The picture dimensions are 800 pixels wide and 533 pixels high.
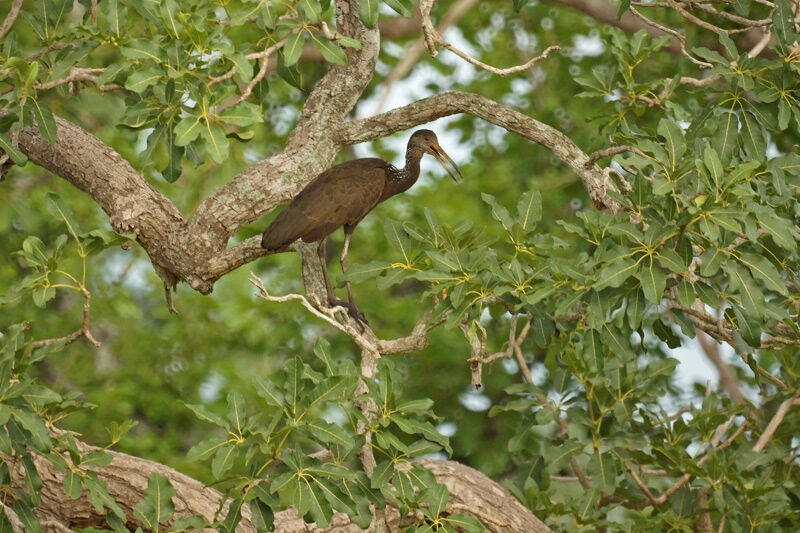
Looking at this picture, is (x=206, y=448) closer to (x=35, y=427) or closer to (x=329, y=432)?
(x=329, y=432)

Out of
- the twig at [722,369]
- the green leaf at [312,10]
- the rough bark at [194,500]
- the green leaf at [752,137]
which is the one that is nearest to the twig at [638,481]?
the rough bark at [194,500]

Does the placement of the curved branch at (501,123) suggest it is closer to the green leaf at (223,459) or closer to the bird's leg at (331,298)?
the bird's leg at (331,298)

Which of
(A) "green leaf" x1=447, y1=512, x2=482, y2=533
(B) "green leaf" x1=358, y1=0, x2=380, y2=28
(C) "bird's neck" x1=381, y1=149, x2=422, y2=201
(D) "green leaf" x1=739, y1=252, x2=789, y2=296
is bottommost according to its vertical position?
(A) "green leaf" x1=447, y1=512, x2=482, y2=533

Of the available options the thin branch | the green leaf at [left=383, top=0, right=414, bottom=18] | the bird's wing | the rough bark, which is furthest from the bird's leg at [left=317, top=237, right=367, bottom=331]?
the green leaf at [left=383, top=0, right=414, bottom=18]

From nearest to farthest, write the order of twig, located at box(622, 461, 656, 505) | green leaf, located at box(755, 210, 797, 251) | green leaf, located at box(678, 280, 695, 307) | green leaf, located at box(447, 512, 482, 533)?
green leaf, located at box(755, 210, 797, 251) < green leaf, located at box(678, 280, 695, 307) < green leaf, located at box(447, 512, 482, 533) < twig, located at box(622, 461, 656, 505)

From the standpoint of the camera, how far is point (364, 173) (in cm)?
442

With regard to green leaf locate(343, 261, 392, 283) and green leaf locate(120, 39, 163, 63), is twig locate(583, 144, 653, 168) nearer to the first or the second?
green leaf locate(343, 261, 392, 283)

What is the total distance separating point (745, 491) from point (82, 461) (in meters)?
2.57

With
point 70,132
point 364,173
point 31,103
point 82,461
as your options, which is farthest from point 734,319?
point 70,132

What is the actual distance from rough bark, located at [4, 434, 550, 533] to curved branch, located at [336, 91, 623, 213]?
1348 mm

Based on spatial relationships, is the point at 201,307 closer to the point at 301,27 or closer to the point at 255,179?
the point at 255,179

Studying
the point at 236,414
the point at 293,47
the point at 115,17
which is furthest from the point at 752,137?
the point at 115,17

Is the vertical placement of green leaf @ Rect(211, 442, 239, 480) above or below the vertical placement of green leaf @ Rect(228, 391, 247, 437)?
below

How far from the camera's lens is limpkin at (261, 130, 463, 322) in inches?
167
